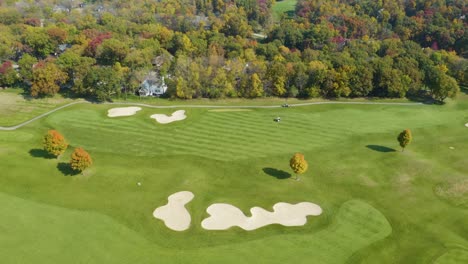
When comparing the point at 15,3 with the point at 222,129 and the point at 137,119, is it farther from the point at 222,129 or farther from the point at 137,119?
the point at 222,129

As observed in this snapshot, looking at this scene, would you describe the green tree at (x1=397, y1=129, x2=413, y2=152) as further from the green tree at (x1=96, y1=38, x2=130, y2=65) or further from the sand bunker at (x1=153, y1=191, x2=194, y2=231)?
the green tree at (x1=96, y1=38, x2=130, y2=65)

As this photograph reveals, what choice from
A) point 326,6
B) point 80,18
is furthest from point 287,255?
point 326,6

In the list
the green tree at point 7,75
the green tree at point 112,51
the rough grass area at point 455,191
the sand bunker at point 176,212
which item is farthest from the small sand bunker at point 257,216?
the green tree at point 112,51

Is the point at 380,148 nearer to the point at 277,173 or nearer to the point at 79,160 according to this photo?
the point at 277,173

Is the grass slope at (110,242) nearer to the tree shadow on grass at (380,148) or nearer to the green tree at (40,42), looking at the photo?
the tree shadow on grass at (380,148)

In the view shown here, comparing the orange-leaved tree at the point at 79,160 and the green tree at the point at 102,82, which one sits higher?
the green tree at the point at 102,82

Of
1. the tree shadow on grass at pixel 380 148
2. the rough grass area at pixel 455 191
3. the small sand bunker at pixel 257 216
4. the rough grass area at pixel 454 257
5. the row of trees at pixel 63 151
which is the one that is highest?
the row of trees at pixel 63 151

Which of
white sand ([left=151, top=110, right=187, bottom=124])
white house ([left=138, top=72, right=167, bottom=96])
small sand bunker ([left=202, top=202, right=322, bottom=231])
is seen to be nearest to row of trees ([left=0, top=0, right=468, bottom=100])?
white house ([left=138, top=72, right=167, bottom=96])
